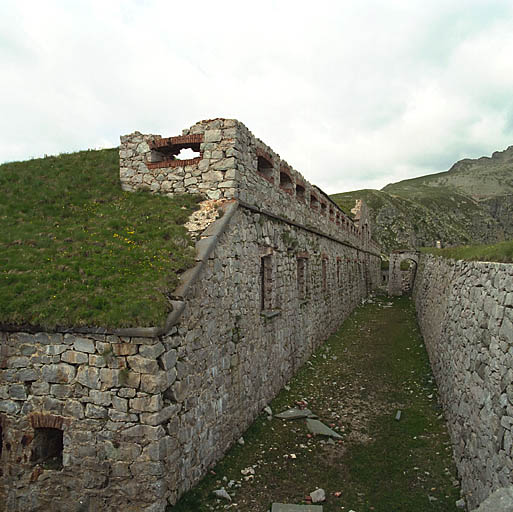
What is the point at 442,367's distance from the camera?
9312 mm

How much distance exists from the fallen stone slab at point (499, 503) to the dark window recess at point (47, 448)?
5.36 meters

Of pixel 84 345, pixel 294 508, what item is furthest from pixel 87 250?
pixel 294 508

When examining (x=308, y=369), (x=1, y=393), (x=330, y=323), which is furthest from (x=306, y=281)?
(x=1, y=393)

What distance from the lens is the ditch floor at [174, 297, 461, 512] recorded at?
221 inches

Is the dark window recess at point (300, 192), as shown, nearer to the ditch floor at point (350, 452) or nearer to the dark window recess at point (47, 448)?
the ditch floor at point (350, 452)

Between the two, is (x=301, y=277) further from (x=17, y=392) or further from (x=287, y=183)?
(x=17, y=392)

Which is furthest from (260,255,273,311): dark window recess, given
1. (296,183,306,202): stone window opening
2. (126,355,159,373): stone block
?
(126,355,159,373): stone block

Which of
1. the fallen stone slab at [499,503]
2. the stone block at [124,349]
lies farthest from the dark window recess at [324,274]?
the fallen stone slab at [499,503]

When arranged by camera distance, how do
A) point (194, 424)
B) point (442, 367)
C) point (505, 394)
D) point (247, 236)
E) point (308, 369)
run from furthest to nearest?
point (308, 369) → point (442, 367) → point (247, 236) → point (194, 424) → point (505, 394)

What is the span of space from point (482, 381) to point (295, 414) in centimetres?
440

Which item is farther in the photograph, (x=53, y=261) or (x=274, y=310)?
(x=274, y=310)

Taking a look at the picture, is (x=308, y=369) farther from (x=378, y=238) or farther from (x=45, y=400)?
(x=378, y=238)

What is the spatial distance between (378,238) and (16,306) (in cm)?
5291

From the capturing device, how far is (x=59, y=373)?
5.15 meters
